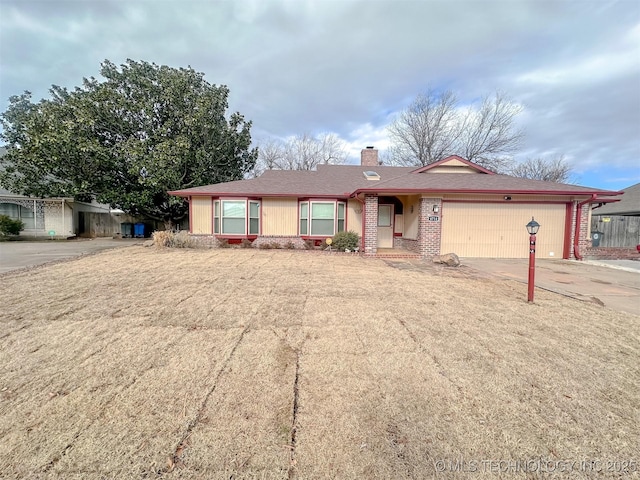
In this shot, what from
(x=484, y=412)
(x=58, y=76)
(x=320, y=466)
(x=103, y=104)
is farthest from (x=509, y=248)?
(x=58, y=76)

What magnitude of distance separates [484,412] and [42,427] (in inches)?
120

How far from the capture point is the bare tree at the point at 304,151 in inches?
1240

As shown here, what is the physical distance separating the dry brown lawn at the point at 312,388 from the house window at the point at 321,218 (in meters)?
8.16

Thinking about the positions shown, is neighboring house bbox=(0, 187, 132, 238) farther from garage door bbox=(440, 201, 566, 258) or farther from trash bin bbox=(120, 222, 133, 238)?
garage door bbox=(440, 201, 566, 258)

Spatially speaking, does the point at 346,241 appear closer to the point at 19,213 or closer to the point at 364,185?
the point at 364,185

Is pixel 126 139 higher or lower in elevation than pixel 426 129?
lower

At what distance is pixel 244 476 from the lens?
61.8 inches

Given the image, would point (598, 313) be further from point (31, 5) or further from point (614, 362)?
point (31, 5)

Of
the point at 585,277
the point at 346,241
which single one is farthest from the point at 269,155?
the point at 585,277

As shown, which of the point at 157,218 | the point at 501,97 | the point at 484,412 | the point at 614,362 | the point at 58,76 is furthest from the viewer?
the point at 501,97

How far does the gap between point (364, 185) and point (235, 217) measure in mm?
6168

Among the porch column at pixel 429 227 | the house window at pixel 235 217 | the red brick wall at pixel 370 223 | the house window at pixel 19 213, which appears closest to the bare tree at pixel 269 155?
the house window at pixel 19 213

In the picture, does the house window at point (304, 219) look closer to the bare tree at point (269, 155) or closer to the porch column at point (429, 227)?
the porch column at point (429, 227)

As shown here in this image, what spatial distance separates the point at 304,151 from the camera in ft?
104
